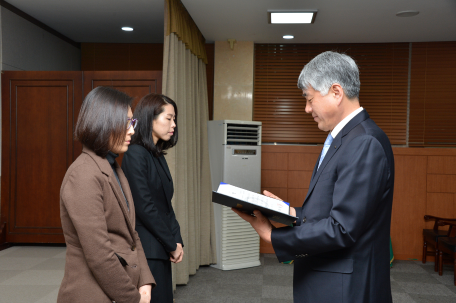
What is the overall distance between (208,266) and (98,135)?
3.30 meters

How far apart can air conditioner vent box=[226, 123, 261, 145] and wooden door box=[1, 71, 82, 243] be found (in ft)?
6.20

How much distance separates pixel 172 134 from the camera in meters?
2.19

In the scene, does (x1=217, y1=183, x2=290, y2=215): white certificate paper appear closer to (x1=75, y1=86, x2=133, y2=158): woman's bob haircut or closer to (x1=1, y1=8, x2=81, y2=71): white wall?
(x1=75, y1=86, x2=133, y2=158): woman's bob haircut

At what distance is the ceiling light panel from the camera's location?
12.3 ft

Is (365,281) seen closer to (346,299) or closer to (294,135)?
(346,299)

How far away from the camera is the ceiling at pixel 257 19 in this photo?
3.59 m

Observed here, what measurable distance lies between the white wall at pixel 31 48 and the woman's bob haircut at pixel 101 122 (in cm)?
348

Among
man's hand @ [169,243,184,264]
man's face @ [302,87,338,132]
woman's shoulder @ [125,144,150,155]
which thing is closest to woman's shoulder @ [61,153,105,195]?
woman's shoulder @ [125,144,150,155]

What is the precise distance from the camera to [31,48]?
4.49 m

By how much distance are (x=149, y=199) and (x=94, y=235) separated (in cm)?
73

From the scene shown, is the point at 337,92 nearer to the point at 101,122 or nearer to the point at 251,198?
the point at 251,198

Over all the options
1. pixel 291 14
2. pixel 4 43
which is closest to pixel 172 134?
pixel 291 14

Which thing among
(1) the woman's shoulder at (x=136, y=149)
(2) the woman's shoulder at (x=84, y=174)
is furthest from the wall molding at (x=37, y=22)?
(2) the woman's shoulder at (x=84, y=174)

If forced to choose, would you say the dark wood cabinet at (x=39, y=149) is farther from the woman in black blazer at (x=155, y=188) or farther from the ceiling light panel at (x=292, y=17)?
the woman in black blazer at (x=155, y=188)
